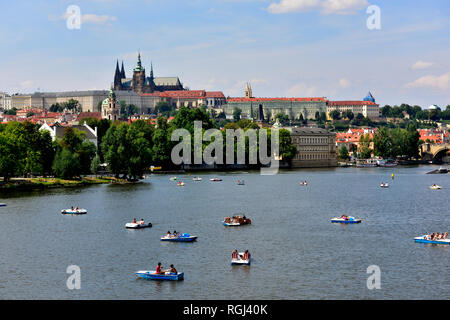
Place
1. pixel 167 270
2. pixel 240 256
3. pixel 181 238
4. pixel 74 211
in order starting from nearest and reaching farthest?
pixel 167 270 < pixel 240 256 < pixel 181 238 < pixel 74 211

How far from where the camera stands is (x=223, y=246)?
55.0 metres

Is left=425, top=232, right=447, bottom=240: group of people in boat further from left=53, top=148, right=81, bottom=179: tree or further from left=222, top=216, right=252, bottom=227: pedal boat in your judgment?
left=53, top=148, right=81, bottom=179: tree

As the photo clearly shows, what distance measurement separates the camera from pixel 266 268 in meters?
47.1

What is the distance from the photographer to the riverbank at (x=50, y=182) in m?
97.5

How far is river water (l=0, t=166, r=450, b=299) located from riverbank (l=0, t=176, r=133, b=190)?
415cm

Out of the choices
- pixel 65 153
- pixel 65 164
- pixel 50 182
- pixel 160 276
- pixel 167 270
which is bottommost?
pixel 160 276

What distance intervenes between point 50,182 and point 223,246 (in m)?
53.6

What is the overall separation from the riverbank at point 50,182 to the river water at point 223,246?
4.15 metres

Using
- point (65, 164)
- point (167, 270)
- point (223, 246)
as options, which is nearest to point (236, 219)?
point (223, 246)

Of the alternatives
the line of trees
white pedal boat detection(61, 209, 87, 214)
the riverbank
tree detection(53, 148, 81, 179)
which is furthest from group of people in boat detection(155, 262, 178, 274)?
tree detection(53, 148, 81, 179)

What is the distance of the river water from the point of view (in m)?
42.2

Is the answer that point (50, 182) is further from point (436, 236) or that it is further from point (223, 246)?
point (436, 236)
